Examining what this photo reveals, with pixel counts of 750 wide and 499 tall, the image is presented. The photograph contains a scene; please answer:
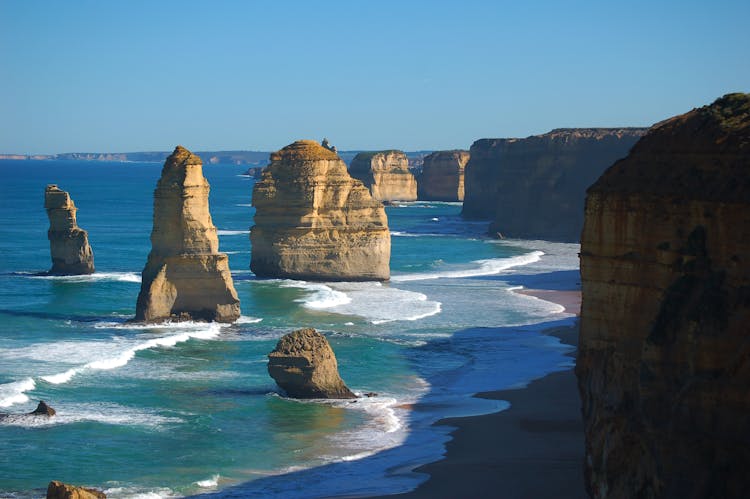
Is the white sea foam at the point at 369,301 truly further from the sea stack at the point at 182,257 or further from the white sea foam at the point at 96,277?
the white sea foam at the point at 96,277

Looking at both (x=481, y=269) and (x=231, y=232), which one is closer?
(x=481, y=269)

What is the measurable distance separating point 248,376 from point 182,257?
9145 mm

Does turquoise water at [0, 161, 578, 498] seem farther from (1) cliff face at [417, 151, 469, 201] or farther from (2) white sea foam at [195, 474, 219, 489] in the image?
(1) cliff face at [417, 151, 469, 201]

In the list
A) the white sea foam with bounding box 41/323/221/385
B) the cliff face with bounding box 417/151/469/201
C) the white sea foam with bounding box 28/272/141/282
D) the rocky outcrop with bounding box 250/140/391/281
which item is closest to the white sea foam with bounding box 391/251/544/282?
the rocky outcrop with bounding box 250/140/391/281

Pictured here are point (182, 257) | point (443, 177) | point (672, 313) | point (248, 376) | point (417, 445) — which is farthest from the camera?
point (443, 177)

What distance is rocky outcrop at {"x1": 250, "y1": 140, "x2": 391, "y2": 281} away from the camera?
5556 centimetres

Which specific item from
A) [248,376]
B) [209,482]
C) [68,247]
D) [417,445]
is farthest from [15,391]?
[68,247]

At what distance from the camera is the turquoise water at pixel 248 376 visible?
79.5 ft

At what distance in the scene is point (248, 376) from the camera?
33.7 meters

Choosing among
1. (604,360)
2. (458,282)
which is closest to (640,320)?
(604,360)

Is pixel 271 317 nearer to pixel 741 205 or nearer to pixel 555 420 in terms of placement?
pixel 555 420

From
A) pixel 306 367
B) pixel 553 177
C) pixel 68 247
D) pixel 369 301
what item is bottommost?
pixel 369 301

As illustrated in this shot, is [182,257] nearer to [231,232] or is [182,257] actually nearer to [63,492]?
[63,492]

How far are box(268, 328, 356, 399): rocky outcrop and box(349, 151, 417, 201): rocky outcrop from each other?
108 m
